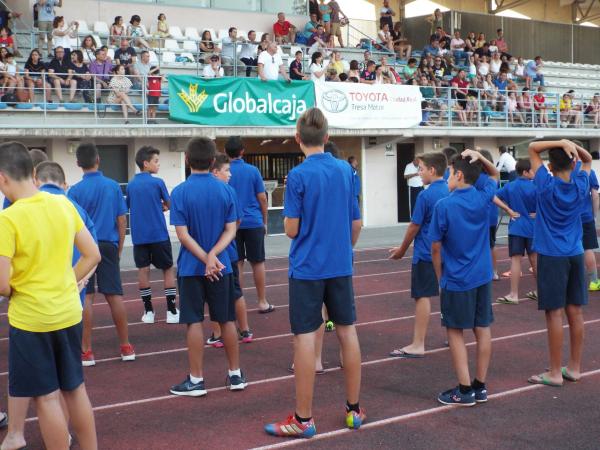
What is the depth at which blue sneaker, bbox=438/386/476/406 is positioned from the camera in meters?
5.84

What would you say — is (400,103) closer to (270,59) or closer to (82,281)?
(270,59)

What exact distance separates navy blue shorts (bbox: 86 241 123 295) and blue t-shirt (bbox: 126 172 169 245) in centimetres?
136

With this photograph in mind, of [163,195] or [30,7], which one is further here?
[30,7]

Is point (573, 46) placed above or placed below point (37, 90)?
above

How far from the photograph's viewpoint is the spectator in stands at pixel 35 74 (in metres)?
17.0

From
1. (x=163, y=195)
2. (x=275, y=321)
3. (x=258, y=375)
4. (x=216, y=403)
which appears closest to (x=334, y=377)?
(x=258, y=375)

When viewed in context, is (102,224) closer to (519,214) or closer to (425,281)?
(425,281)

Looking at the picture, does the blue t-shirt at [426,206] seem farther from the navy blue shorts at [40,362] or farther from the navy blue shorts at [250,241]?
the navy blue shorts at [40,362]

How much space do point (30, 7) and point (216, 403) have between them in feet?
58.8

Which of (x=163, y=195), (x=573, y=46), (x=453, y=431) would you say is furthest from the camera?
(x=573, y=46)

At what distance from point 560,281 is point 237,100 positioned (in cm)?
1325

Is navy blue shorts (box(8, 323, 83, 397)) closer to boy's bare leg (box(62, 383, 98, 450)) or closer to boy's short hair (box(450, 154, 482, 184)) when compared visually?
boy's bare leg (box(62, 383, 98, 450))

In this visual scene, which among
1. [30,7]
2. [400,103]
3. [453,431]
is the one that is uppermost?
[30,7]

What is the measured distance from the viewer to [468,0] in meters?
35.8
